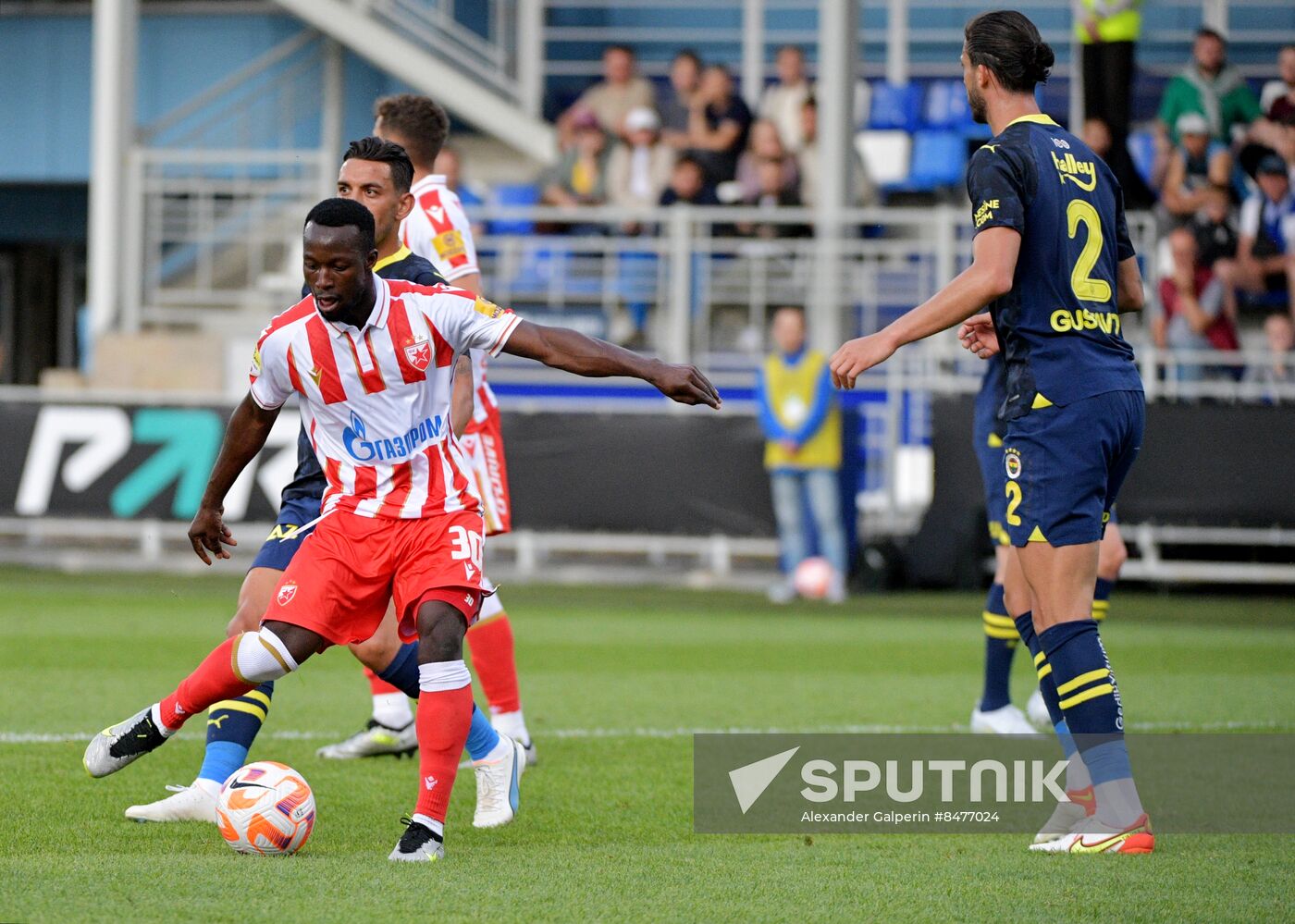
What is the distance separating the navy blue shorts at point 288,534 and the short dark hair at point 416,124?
1.73m

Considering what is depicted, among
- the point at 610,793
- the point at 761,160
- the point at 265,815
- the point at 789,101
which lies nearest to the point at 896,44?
the point at 789,101

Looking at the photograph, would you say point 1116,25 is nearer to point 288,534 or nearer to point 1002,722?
point 1002,722

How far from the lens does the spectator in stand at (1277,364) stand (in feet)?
49.7

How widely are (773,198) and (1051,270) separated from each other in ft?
41.3

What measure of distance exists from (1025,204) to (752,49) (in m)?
17.0

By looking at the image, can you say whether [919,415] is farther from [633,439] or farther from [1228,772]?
[1228,772]

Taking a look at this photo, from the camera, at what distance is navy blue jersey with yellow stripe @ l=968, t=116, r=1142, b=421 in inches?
205

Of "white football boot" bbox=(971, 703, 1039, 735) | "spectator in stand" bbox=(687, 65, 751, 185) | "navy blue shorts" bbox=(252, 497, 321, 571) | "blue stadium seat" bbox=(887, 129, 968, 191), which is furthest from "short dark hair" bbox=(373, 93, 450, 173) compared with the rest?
"blue stadium seat" bbox=(887, 129, 968, 191)

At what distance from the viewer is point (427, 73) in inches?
812

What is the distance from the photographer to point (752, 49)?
71.2 feet

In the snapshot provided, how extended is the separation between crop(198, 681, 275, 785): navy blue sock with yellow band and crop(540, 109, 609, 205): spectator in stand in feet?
42.3

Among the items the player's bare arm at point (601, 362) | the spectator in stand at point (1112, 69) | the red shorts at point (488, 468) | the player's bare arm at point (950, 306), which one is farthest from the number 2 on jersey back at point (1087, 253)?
the spectator in stand at point (1112, 69)

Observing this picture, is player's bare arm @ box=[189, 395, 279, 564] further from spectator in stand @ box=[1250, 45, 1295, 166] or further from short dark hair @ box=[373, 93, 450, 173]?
spectator in stand @ box=[1250, 45, 1295, 166]

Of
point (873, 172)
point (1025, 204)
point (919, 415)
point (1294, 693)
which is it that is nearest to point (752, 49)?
point (873, 172)
